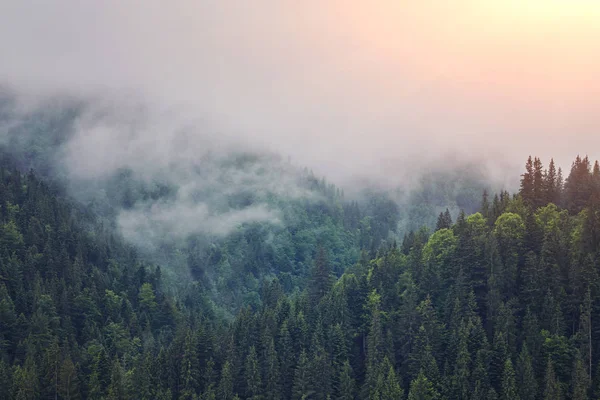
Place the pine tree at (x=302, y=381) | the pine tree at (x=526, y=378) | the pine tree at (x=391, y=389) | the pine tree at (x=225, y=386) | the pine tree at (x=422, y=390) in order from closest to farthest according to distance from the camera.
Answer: the pine tree at (x=526, y=378), the pine tree at (x=422, y=390), the pine tree at (x=391, y=389), the pine tree at (x=302, y=381), the pine tree at (x=225, y=386)

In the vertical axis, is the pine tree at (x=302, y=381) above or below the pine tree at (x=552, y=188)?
below

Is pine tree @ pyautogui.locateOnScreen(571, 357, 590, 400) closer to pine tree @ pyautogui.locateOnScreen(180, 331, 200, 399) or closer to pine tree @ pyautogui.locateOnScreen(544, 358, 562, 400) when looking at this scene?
pine tree @ pyautogui.locateOnScreen(544, 358, 562, 400)

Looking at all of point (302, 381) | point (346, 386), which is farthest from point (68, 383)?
point (346, 386)

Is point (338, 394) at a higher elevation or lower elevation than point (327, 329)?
lower

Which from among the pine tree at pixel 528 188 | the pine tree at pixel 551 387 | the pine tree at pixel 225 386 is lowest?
the pine tree at pixel 551 387

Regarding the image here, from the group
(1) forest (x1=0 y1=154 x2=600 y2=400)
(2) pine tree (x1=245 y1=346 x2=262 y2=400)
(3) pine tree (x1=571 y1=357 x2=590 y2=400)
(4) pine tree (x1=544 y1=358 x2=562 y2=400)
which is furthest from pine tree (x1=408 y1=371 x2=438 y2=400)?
(2) pine tree (x1=245 y1=346 x2=262 y2=400)

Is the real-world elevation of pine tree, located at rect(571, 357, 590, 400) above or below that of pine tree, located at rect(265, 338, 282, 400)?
below

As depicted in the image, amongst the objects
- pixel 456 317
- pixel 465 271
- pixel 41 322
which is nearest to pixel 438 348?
pixel 456 317

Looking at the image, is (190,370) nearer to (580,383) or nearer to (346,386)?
(346,386)

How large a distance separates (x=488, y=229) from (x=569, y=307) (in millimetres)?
29889

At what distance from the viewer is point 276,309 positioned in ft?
607

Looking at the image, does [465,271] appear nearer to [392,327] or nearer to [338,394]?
[392,327]

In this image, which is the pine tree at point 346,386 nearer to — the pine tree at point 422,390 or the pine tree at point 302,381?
the pine tree at point 302,381

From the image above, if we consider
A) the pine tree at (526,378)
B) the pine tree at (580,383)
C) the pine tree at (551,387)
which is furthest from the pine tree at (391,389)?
the pine tree at (580,383)
